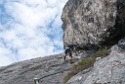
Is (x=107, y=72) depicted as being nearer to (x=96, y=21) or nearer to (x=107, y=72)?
(x=107, y=72)

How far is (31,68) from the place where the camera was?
2519cm

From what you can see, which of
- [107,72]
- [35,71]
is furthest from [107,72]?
[35,71]

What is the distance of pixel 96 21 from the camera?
1848cm

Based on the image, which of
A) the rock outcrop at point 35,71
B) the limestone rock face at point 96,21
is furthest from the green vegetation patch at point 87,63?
the rock outcrop at point 35,71

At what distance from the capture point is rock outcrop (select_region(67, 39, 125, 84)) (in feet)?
50.0

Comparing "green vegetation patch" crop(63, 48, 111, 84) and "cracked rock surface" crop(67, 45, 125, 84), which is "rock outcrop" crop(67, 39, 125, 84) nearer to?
"cracked rock surface" crop(67, 45, 125, 84)

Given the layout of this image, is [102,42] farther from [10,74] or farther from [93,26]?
[10,74]

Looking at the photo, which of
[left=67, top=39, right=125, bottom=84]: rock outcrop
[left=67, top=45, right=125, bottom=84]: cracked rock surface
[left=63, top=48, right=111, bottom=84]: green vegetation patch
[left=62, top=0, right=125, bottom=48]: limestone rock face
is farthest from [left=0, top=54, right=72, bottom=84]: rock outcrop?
[left=67, top=45, right=125, bottom=84]: cracked rock surface

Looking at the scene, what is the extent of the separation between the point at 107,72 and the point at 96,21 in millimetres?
3557

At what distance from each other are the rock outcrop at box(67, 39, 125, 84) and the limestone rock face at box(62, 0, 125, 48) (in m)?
1.08

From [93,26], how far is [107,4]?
143cm

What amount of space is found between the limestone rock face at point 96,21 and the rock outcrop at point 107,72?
108 centimetres

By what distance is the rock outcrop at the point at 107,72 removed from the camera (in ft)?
50.0

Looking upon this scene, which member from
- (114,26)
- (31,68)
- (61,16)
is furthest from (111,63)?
(31,68)
